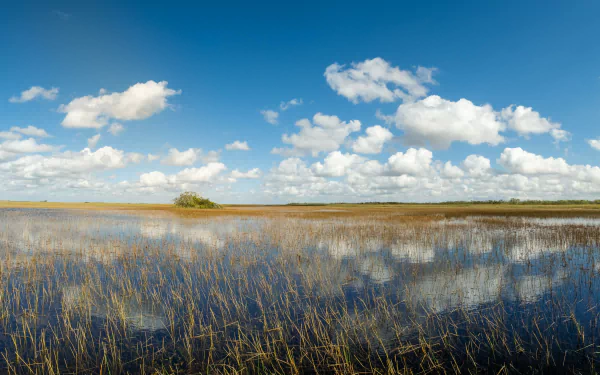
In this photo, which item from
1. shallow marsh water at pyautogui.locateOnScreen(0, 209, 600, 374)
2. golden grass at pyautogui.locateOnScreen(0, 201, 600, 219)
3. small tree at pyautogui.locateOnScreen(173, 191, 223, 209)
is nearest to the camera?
shallow marsh water at pyautogui.locateOnScreen(0, 209, 600, 374)

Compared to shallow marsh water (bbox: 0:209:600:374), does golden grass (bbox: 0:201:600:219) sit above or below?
above

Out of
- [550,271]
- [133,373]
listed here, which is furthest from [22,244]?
[550,271]

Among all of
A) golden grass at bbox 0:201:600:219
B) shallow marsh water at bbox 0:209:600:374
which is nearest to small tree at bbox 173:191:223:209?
golden grass at bbox 0:201:600:219

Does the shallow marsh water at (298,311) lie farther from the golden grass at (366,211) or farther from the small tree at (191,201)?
the small tree at (191,201)

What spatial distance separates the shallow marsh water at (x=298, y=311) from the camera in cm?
679

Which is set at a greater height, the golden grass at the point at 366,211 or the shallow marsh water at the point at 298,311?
the golden grass at the point at 366,211

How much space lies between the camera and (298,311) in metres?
9.51

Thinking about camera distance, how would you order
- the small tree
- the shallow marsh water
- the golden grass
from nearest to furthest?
the shallow marsh water < the golden grass < the small tree

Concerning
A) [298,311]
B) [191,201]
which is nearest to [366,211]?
[191,201]

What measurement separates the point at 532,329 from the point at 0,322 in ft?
46.6

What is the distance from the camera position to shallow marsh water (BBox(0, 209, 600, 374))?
22.3 feet

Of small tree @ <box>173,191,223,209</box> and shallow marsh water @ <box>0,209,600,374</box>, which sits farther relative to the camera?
small tree @ <box>173,191,223,209</box>

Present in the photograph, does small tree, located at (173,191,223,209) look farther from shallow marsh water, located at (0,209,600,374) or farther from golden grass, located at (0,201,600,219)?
shallow marsh water, located at (0,209,600,374)

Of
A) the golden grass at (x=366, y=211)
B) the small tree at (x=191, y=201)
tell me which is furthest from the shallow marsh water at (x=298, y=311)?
the small tree at (x=191, y=201)
